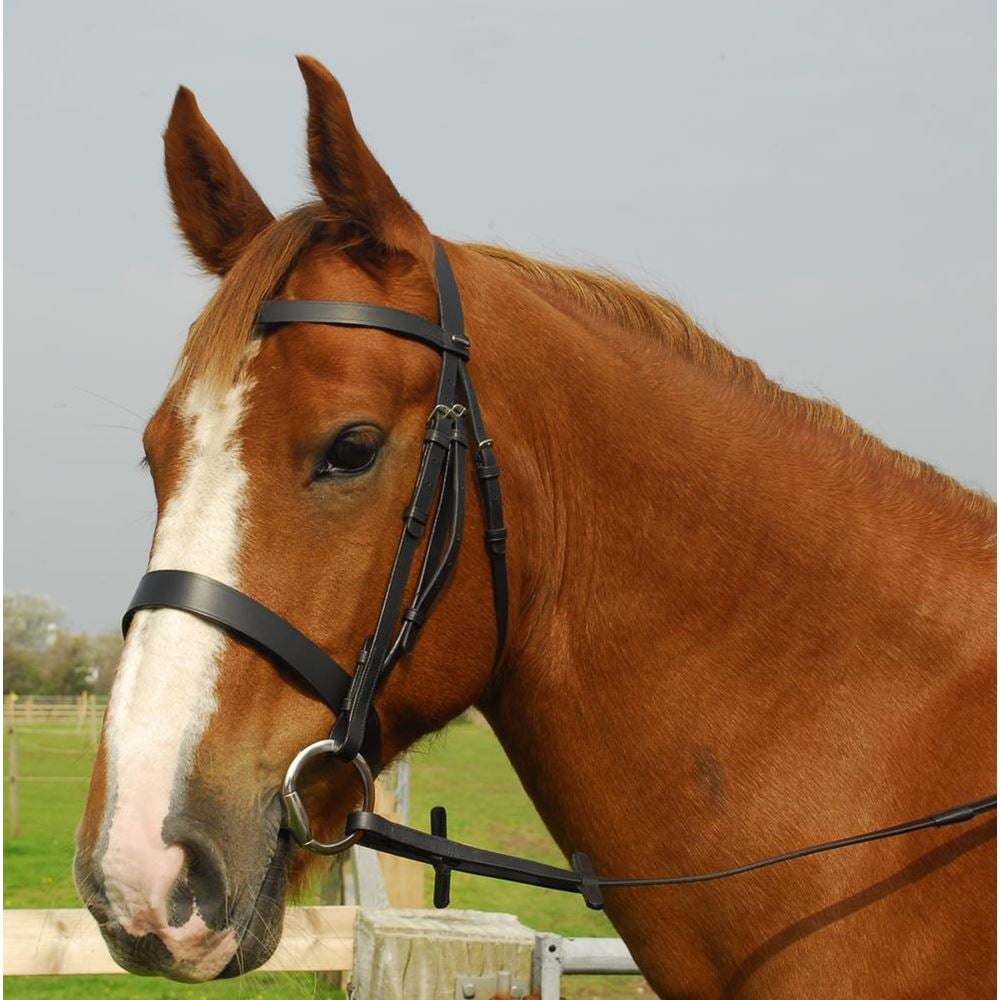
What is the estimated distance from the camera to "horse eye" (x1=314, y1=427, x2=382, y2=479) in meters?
2.50

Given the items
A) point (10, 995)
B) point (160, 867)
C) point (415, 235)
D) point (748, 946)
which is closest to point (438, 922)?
point (748, 946)

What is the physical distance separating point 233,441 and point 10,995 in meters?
9.43

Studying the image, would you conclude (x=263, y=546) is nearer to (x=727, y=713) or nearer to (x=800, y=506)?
(x=727, y=713)

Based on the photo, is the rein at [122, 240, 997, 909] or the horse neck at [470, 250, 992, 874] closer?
the rein at [122, 240, 997, 909]

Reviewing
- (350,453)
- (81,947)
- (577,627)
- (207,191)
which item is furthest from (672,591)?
(81,947)

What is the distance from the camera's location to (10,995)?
975 cm

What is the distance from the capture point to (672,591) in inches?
110

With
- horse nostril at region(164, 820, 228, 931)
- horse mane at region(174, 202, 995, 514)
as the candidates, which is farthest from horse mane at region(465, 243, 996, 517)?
horse nostril at region(164, 820, 228, 931)

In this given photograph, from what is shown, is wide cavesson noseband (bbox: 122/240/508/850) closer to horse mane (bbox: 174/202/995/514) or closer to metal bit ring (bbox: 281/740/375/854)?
metal bit ring (bbox: 281/740/375/854)

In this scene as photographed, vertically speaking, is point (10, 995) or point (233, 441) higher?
point (233, 441)

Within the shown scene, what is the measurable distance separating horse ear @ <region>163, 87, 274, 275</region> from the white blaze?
792mm

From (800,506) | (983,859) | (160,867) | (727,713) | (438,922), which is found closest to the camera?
(160,867)

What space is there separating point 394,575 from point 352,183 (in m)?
1.02

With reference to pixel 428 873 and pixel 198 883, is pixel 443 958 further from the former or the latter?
pixel 428 873
